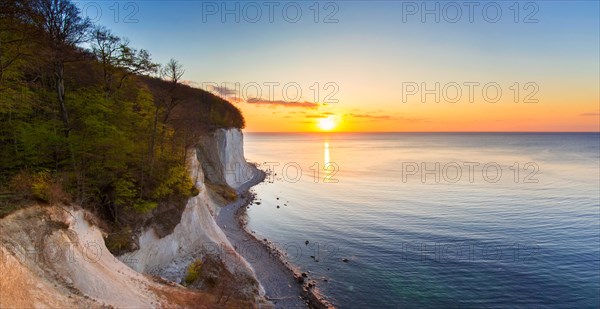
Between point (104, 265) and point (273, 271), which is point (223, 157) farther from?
point (104, 265)

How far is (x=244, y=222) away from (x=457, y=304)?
2808 centimetres

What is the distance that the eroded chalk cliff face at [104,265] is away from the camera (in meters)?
12.1

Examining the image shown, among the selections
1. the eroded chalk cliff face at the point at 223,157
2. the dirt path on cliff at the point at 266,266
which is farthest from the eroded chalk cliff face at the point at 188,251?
the eroded chalk cliff face at the point at 223,157

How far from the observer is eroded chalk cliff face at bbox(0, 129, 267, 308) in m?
12.1

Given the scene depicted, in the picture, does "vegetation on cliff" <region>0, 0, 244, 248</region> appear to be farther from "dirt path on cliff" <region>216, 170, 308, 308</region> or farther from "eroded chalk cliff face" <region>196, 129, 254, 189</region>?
"eroded chalk cliff face" <region>196, 129, 254, 189</region>

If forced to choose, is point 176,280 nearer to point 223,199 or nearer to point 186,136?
→ point 186,136

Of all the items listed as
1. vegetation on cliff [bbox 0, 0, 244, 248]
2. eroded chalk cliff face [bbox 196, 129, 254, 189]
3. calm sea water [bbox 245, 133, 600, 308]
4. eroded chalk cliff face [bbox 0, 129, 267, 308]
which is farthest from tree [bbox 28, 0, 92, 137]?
eroded chalk cliff face [bbox 196, 129, 254, 189]

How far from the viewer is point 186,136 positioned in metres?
35.8

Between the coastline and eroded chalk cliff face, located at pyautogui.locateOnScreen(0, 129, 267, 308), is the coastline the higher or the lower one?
the lower one

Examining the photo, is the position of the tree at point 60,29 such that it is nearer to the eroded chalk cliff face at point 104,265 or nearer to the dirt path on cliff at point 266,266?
the eroded chalk cliff face at point 104,265

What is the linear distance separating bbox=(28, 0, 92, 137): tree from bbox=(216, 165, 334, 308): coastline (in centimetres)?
1804

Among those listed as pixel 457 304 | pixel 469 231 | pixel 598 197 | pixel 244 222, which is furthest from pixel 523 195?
pixel 244 222

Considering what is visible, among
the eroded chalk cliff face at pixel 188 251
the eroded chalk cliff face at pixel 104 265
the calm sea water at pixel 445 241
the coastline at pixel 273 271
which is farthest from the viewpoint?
the calm sea water at pixel 445 241

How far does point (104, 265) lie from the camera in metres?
15.7
